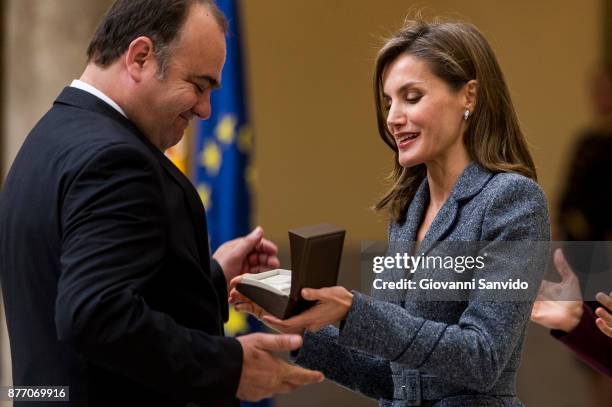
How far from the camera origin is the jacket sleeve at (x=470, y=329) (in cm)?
198

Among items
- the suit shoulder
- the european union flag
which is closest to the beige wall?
the european union flag

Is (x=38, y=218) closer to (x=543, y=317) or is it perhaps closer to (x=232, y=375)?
(x=232, y=375)

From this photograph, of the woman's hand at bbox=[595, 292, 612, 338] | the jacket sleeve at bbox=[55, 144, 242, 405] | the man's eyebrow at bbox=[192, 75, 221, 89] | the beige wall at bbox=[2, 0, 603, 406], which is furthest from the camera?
the beige wall at bbox=[2, 0, 603, 406]

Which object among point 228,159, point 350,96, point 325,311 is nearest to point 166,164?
point 325,311

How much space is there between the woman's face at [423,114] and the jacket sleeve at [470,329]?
10.0 inches

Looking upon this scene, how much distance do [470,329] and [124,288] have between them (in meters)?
0.72

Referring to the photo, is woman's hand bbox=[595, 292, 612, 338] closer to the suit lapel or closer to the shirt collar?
the suit lapel

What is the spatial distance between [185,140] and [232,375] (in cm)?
309

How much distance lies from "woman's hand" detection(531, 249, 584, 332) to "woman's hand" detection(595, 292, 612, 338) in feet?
0.33

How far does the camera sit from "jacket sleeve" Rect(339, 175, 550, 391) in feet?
6.50

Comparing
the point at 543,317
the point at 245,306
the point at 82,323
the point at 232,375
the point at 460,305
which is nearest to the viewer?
the point at 82,323

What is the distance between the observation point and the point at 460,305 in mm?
2102

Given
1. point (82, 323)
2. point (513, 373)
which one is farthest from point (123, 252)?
point (513, 373)

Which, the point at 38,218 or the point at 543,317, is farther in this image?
the point at 543,317
